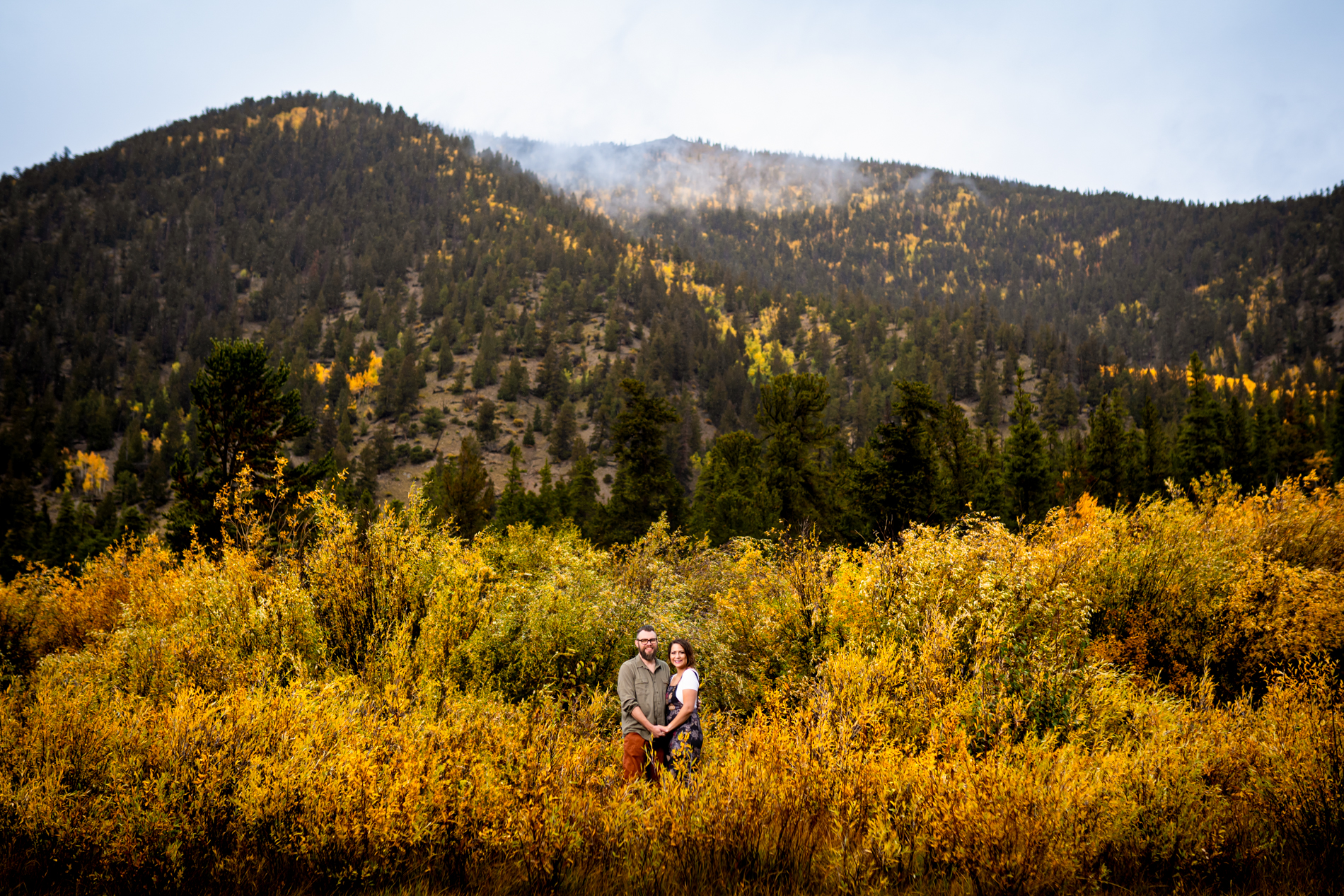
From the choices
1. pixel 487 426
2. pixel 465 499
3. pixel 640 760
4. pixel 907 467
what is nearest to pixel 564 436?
pixel 487 426

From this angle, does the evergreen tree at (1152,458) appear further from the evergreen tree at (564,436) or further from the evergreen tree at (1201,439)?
the evergreen tree at (564,436)

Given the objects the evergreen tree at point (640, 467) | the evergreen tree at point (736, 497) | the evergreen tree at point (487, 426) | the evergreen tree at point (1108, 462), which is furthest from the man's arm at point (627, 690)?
the evergreen tree at point (487, 426)

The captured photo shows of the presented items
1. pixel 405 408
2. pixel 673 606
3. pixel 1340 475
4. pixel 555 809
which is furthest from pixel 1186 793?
pixel 405 408

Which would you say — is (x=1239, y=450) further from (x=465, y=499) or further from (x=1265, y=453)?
(x=465, y=499)

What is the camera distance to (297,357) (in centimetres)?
14350

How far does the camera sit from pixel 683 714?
7391 millimetres

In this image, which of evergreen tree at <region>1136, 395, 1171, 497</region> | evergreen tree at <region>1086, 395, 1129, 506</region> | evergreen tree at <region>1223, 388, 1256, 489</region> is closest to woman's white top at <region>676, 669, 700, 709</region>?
evergreen tree at <region>1086, 395, 1129, 506</region>

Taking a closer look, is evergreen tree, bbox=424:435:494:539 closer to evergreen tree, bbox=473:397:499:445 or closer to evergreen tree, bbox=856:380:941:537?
evergreen tree, bbox=856:380:941:537

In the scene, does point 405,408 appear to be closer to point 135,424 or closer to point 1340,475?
point 135,424

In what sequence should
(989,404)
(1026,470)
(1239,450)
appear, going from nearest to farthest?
(1026,470)
(1239,450)
(989,404)

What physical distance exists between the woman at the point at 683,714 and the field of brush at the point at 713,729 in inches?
17.8

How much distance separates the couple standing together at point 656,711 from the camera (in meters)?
7.41

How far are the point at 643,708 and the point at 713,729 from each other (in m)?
4.20

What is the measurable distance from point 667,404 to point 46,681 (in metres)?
35.4
